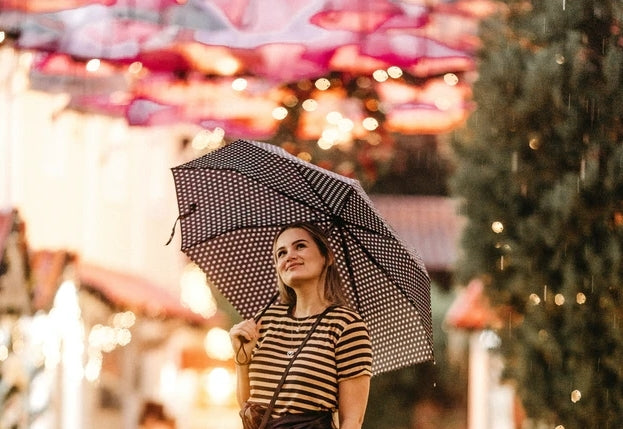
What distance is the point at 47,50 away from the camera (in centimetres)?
1077

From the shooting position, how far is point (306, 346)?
15.3 ft

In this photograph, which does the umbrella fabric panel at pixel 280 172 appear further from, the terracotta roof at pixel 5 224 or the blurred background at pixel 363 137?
the terracotta roof at pixel 5 224

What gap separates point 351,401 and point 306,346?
25cm

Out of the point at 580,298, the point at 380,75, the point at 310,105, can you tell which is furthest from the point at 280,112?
the point at 580,298

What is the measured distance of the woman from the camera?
4.62 meters

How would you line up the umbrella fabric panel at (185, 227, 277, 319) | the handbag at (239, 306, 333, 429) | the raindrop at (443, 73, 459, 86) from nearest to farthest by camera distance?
the handbag at (239, 306, 333, 429)
the umbrella fabric panel at (185, 227, 277, 319)
the raindrop at (443, 73, 459, 86)

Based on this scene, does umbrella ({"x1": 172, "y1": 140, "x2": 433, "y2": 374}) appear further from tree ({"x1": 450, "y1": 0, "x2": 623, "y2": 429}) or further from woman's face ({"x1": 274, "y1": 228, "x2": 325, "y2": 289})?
tree ({"x1": 450, "y1": 0, "x2": 623, "y2": 429})

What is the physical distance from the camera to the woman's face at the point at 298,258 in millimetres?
4867

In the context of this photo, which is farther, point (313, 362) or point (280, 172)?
point (280, 172)

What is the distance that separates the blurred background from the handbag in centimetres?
436

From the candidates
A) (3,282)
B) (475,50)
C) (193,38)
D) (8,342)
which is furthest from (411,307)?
(8,342)

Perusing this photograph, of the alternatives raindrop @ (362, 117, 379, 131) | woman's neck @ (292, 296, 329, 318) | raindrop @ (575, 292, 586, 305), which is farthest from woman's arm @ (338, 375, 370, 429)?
raindrop @ (362, 117, 379, 131)

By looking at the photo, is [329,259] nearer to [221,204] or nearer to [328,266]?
[328,266]

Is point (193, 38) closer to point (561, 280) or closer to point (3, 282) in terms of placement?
point (3, 282)
